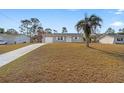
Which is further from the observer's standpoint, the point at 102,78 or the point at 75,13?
the point at 75,13

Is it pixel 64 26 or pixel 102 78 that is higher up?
pixel 64 26
